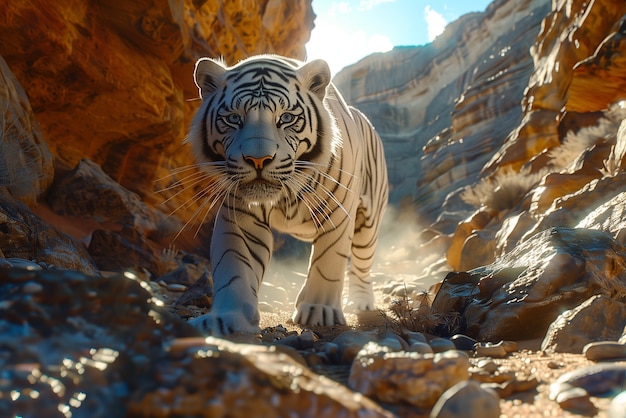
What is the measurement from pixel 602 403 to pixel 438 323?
1.44m

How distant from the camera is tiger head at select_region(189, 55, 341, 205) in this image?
290 cm

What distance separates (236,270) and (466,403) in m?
2.17

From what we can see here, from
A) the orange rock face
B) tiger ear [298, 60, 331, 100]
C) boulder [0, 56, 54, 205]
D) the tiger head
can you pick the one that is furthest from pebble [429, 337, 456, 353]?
the orange rock face

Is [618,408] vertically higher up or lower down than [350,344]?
higher up

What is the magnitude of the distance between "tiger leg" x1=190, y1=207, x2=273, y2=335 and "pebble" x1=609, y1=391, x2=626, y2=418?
1.85 m

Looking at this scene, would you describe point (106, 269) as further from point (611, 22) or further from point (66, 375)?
point (611, 22)

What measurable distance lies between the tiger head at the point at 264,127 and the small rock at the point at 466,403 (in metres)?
1.94

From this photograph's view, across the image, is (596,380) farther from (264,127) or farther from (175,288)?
(175,288)

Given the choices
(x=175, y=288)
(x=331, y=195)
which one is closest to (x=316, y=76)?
(x=331, y=195)

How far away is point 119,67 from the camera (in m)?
9.25

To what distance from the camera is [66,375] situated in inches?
40.2

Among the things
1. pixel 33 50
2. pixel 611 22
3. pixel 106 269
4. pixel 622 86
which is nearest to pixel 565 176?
pixel 622 86

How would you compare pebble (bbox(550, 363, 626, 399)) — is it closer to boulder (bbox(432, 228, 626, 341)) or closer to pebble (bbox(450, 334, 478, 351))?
pebble (bbox(450, 334, 478, 351))

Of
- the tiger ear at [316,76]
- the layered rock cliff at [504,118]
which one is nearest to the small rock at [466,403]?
the tiger ear at [316,76]
